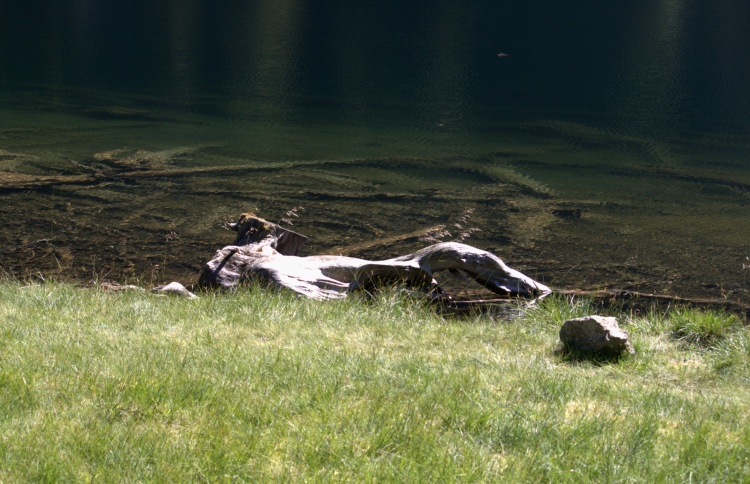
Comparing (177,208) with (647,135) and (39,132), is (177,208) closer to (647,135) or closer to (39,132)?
(39,132)

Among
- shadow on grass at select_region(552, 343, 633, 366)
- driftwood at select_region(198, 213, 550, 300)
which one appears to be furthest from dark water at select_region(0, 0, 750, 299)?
shadow on grass at select_region(552, 343, 633, 366)

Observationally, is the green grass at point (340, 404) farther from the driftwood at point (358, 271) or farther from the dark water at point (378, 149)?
the dark water at point (378, 149)

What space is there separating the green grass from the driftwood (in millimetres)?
1242

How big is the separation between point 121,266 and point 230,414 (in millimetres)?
5527

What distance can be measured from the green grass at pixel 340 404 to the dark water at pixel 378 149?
12.7 feet

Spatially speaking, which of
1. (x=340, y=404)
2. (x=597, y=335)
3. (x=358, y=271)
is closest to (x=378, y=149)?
(x=358, y=271)

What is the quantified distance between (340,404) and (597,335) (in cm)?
167

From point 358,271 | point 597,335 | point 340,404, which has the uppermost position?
point 340,404

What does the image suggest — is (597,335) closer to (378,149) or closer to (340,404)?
(340,404)

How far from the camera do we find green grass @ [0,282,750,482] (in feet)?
8.75

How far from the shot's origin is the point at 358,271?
6059mm

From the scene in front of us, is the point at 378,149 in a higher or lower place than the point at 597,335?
lower

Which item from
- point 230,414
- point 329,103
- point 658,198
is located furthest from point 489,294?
point 329,103

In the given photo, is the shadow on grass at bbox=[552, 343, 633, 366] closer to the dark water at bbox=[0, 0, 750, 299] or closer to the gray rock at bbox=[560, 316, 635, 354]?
the gray rock at bbox=[560, 316, 635, 354]
